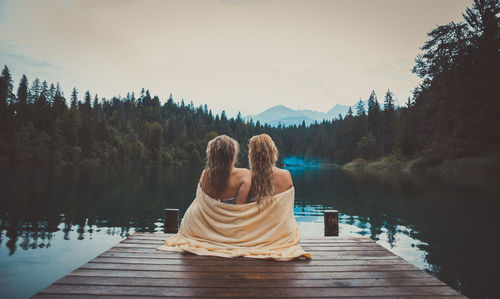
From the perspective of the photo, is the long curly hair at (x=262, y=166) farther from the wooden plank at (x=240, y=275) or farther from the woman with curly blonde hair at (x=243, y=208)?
the wooden plank at (x=240, y=275)

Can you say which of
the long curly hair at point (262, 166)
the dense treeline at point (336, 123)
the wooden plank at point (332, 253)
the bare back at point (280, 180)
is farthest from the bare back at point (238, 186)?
the dense treeline at point (336, 123)

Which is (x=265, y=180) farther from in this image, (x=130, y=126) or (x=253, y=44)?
(x=130, y=126)

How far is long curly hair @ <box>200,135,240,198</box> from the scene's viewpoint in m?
4.61

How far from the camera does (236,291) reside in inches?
125

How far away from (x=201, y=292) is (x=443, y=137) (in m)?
40.6

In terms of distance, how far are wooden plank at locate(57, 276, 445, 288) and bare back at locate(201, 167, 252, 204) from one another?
146cm

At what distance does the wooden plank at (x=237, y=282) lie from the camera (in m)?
3.35

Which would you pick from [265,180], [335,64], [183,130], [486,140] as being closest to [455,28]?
[486,140]

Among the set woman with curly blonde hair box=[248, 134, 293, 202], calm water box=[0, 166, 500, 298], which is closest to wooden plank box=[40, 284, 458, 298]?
woman with curly blonde hair box=[248, 134, 293, 202]

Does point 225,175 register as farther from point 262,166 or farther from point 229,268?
point 229,268

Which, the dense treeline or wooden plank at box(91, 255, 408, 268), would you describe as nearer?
wooden plank at box(91, 255, 408, 268)

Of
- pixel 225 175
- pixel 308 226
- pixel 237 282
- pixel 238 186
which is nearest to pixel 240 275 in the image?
pixel 237 282

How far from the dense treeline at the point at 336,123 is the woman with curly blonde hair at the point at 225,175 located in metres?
37.4

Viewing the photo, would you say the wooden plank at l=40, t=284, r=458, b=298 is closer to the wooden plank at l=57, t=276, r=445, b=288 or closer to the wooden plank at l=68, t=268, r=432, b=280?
the wooden plank at l=57, t=276, r=445, b=288
